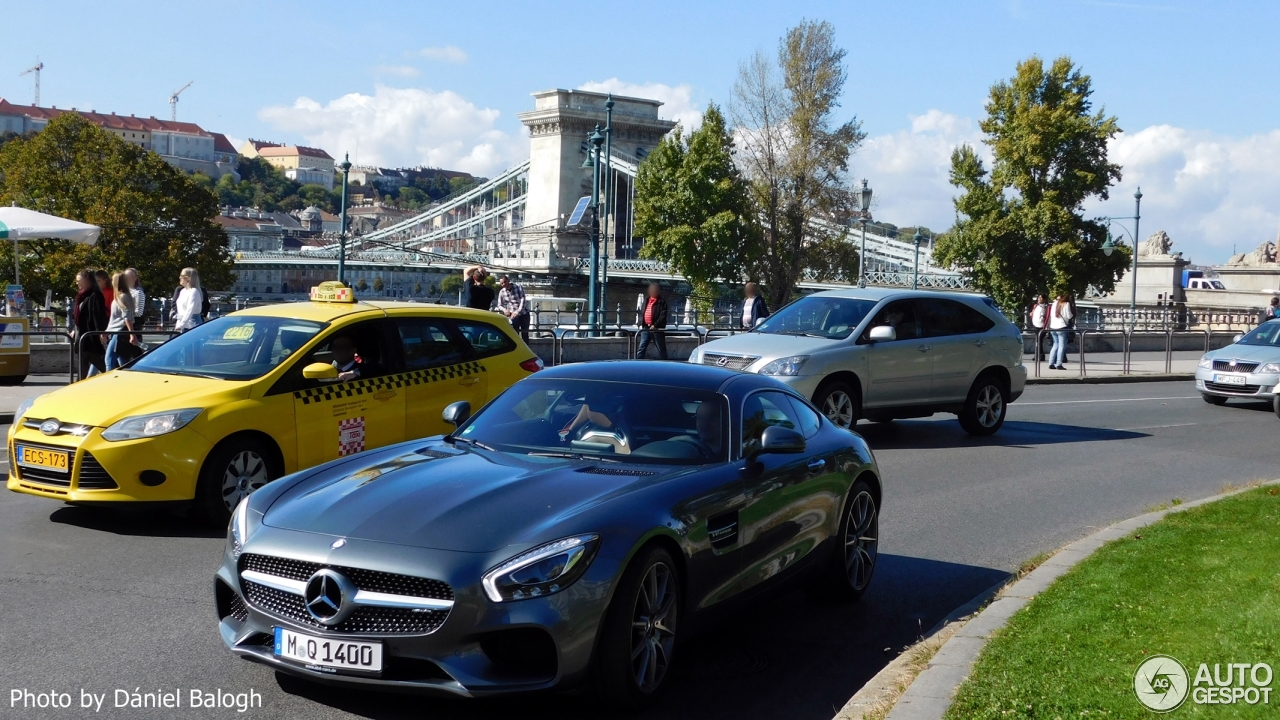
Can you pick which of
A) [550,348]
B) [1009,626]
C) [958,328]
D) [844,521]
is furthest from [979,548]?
[550,348]

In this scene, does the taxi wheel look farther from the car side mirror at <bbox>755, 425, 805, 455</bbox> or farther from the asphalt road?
the car side mirror at <bbox>755, 425, 805, 455</bbox>

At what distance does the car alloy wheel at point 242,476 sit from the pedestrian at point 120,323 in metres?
8.02

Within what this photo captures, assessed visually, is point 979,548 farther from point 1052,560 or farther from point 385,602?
point 385,602

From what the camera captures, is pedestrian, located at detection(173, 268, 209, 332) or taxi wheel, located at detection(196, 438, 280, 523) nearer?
taxi wheel, located at detection(196, 438, 280, 523)

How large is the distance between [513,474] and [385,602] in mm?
1026

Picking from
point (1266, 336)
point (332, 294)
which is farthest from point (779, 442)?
point (1266, 336)

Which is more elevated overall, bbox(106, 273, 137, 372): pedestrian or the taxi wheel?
bbox(106, 273, 137, 372): pedestrian

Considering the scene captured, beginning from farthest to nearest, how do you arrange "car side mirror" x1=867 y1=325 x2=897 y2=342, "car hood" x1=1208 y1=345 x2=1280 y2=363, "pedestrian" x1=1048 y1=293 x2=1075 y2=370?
"pedestrian" x1=1048 y1=293 x2=1075 y2=370 → "car hood" x1=1208 y1=345 x2=1280 y2=363 → "car side mirror" x1=867 y1=325 x2=897 y2=342

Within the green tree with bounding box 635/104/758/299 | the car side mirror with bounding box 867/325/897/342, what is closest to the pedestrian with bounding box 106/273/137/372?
the car side mirror with bounding box 867/325/897/342

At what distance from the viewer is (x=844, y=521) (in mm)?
6941

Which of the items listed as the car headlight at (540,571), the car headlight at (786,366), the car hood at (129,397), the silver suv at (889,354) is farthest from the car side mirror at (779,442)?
the car headlight at (786,366)

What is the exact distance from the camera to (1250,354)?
20.7 meters

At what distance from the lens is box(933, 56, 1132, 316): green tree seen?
159ft

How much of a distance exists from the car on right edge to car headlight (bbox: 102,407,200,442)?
16.9 metres
